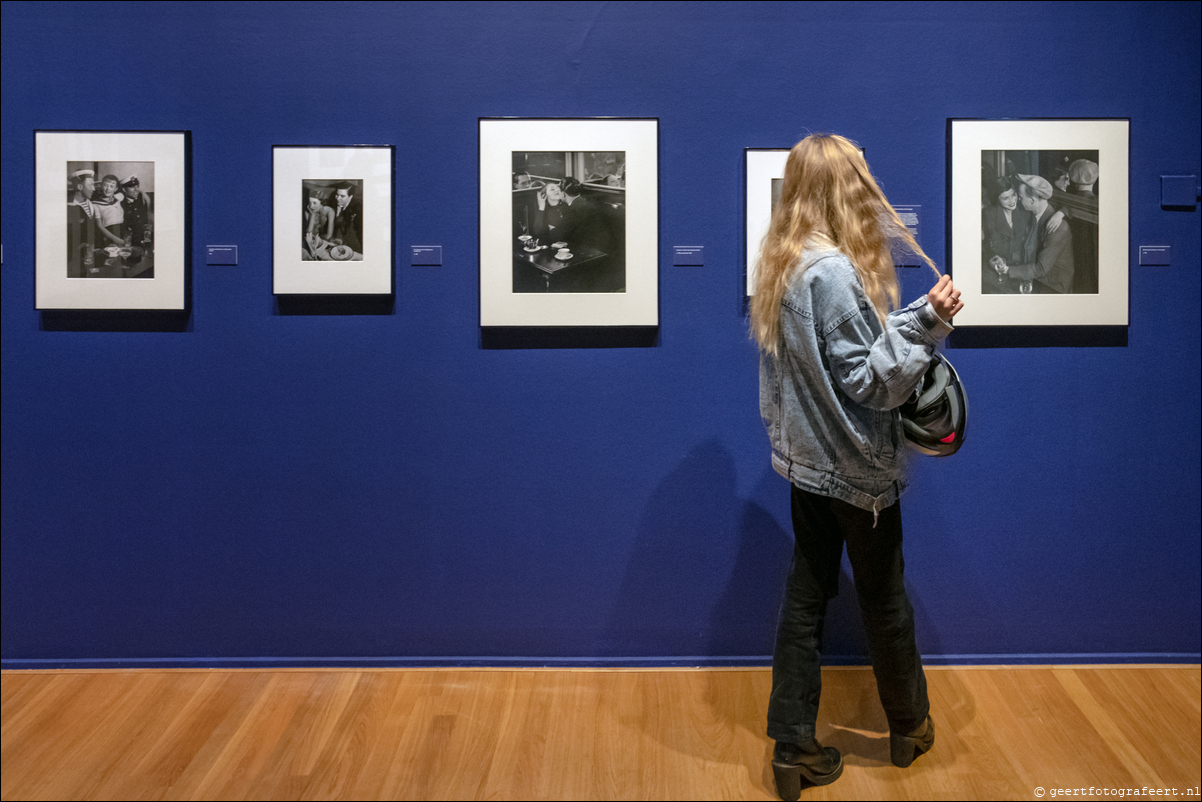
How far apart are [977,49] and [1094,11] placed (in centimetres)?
43

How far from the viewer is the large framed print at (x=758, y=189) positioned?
267 centimetres

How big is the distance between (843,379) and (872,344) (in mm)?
110

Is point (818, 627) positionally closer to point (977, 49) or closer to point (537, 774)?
point (537, 774)

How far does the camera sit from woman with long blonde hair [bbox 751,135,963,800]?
1.86 m

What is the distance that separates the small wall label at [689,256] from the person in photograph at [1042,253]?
102 centimetres

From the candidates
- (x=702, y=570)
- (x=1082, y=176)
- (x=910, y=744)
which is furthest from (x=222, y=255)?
(x=1082, y=176)

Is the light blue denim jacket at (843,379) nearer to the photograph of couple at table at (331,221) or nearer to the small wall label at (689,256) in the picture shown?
the small wall label at (689,256)

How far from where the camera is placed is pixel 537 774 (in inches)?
84.8

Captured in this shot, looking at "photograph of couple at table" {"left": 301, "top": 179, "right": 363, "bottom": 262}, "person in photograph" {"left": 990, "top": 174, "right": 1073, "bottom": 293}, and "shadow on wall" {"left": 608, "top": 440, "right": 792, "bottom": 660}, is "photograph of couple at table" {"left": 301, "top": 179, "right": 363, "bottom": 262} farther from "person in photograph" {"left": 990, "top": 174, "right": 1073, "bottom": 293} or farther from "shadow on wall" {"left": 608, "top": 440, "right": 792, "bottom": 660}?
"person in photograph" {"left": 990, "top": 174, "right": 1073, "bottom": 293}

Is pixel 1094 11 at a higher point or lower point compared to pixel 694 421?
higher

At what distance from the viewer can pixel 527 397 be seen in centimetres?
276

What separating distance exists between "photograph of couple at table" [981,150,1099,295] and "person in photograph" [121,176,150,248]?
2.92 metres

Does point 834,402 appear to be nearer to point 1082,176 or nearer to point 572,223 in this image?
point 572,223

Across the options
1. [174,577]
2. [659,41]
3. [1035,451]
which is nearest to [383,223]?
[659,41]
